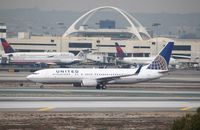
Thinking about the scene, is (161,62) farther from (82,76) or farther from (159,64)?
(82,76)

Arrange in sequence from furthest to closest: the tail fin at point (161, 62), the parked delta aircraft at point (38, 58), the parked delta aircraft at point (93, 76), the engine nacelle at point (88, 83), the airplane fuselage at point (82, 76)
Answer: the parked delta aircraft at point (38, 58) < the tail fin at point (161, 62) < the engine nacelle at point (88, 83) < the parked delta aircraft at point (93, 76) < the airplane fuselage at point (82, 76)

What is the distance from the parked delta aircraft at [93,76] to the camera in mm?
77562

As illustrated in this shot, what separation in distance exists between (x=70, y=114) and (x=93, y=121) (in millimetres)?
3818

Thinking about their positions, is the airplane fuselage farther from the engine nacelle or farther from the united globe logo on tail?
the united globe logo on tail

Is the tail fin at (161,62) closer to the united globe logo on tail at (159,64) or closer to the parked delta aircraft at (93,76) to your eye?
the united globe logo on tail at (159,64)

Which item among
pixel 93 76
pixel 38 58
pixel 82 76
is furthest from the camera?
pixel 38 58

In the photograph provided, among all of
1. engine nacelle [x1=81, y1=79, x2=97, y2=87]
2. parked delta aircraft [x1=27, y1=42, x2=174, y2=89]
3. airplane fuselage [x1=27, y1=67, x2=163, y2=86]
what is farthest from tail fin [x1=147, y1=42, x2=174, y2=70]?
engine nacelle [x1=81, y1=79, x2=97, y2=87]

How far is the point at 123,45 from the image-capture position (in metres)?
196

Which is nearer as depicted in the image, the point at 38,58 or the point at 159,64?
the point at 159,64

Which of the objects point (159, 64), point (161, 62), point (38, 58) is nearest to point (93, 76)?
point (159, 64)

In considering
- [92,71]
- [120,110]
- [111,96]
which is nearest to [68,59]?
[92,71]

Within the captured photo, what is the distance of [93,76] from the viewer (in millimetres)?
78625

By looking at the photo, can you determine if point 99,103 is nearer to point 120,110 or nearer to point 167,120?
point 120,110

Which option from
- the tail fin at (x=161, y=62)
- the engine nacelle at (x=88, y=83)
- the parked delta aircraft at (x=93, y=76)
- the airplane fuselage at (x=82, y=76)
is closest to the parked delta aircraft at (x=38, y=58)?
the tail fin at (x=161, y=62)
